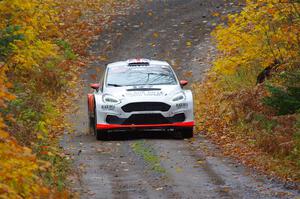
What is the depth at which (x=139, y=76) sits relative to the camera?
1912cm

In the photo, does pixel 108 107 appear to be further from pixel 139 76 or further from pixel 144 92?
pixel 139 76

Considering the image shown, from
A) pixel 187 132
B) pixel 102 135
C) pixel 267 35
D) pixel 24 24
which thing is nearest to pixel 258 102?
pixel 267 35

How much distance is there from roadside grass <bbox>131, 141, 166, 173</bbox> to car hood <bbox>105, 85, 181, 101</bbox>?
39.7 inches

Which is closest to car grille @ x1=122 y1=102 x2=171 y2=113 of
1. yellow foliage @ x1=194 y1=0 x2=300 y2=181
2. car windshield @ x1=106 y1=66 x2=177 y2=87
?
car windshield @ x1=106 y1=66 x2=177 y2=87

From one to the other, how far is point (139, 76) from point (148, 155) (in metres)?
3.64

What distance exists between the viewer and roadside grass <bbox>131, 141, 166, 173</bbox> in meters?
14.7

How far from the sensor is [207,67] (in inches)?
1157

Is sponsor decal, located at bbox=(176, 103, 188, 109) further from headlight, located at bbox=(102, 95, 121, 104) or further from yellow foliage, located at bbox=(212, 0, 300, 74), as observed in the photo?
yellow foliage, located at bbox=(212, 0, 300, 74)

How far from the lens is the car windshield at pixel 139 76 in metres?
18.8

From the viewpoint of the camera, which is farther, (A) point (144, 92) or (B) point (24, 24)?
(B) point (24, 24)

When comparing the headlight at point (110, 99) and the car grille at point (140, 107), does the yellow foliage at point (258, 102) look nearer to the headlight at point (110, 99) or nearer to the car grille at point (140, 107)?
the car grille at point (140, 107)

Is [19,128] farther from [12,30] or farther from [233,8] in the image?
[233,8]

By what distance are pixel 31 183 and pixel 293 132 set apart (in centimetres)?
836

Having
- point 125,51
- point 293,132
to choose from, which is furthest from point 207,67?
Answer: point 293,132
